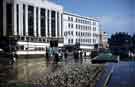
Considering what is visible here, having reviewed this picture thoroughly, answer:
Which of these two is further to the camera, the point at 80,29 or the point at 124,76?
the point at 80,29

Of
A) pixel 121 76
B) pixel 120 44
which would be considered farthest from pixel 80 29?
pixel 121 76

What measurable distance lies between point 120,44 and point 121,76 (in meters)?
0.35

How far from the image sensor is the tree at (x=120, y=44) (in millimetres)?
2484

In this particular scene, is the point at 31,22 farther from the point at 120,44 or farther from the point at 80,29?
the point at 120,44

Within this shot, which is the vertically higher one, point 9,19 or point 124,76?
point 9,19

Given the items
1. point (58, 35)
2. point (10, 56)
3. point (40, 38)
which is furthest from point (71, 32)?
point (10, 56)

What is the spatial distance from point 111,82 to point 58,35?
77cm

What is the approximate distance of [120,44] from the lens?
103 inches

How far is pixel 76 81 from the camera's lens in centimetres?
213

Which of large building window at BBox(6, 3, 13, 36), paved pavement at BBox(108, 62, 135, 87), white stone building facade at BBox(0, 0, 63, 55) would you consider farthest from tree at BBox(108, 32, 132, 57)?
large building window at BBox(6, 3, 13, 36)

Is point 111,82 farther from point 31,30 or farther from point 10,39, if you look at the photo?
point 10,39

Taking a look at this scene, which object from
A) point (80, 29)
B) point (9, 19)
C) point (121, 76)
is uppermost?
point (9, 19)

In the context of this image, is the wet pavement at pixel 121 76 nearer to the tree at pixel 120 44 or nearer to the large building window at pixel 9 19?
the tree at pixel 120 44

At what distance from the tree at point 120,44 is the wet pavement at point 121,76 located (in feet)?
0.54
